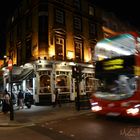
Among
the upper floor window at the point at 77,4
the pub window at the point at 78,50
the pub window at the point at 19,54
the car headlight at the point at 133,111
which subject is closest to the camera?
the car headlight at the point at 133,111

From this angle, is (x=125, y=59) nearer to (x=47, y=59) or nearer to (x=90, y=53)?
(x=47, y=59)

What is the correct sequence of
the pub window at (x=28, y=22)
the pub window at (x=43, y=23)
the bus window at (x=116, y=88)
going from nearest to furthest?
the bus window at (x=116, y=88)
the pub window at (x=43, y=23)
the pub window at (x=28, y=22)

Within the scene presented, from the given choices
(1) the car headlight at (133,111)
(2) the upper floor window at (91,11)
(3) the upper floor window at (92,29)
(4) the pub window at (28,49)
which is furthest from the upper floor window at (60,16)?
(1) the car headlight at (133,111)

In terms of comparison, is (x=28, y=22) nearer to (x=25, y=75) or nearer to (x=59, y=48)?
(x=59, y=48)

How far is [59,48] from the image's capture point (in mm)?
25062

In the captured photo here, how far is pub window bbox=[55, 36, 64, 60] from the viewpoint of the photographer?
2466 centimetres

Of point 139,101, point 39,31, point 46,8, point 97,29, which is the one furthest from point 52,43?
point 139,101

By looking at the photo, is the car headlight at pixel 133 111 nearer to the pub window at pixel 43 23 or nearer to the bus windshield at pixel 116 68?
the bus windshield at pixel 116 68

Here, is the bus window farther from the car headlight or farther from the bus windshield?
the car headlight

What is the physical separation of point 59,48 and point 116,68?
14070 millimetres

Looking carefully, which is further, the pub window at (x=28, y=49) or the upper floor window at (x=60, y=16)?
the pub window at (x=28, y=49)

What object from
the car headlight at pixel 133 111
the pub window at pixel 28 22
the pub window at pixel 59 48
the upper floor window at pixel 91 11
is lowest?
the car headlight at pixel 133 111

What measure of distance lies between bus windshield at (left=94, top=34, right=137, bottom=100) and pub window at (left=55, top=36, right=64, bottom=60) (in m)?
11.8

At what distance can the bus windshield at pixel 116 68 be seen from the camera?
11109mm
